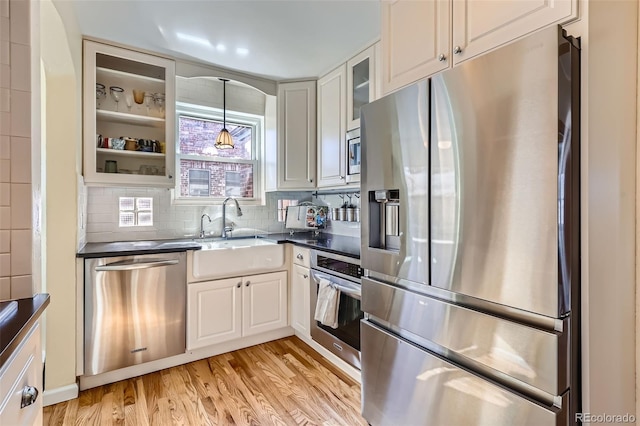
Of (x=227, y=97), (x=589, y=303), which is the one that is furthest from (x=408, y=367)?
(x=227, y=97)

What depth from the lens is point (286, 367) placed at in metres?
2.30

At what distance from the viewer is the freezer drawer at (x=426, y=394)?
1.02 meters

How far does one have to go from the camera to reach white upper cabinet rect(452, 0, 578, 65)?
38.8 inches

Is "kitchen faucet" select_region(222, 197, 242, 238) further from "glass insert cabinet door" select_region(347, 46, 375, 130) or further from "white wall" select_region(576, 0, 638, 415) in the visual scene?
"white wall" select_region(576, 0, 638, 415)

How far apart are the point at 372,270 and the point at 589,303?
0.83m

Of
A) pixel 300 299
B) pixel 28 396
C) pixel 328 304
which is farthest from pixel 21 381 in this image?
pixel 300 299

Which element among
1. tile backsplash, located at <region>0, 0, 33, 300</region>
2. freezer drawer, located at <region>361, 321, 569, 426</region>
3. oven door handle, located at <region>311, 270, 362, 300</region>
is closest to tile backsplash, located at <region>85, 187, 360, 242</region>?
oven door handle, located at <region>311, 270, 362, 300</region>

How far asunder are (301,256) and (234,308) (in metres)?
0.65

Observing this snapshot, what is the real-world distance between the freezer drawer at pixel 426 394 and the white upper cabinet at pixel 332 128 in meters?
1.37

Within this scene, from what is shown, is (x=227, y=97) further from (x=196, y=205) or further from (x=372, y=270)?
(x=372, y=270)

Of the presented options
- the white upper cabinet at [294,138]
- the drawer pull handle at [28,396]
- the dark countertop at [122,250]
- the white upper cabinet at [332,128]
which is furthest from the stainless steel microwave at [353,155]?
the drawer pull handle at [28,396]

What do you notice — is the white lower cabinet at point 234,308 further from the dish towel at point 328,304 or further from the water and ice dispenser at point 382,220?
the water and ice dispenser at point 382,220

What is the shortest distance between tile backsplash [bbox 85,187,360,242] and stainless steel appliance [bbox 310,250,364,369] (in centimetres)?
63

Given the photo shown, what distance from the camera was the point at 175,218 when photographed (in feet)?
9.20
